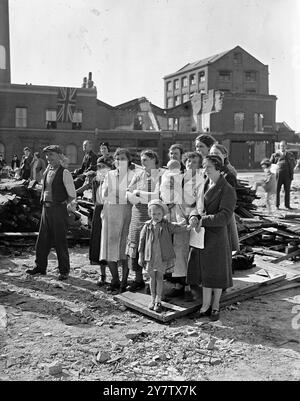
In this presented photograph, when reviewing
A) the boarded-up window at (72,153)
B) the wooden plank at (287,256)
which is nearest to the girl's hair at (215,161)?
the wooden plank at (287,256)

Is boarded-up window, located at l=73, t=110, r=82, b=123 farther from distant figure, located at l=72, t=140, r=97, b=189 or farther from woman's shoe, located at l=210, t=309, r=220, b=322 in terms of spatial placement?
woman's shoe, located at l=210, t=309, r=220, b=322

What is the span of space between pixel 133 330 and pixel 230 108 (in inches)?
1771

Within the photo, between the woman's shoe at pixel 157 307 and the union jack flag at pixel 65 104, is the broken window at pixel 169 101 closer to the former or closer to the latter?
the union jack flag at pixel 65 104

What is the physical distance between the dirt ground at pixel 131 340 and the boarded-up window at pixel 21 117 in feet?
122

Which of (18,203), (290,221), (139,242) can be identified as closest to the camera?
(139,242)

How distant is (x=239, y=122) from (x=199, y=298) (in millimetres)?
44231

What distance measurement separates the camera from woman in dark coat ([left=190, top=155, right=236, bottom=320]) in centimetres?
505

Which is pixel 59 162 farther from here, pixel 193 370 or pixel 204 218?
pixel 193 370

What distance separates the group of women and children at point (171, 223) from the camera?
16.9 ft

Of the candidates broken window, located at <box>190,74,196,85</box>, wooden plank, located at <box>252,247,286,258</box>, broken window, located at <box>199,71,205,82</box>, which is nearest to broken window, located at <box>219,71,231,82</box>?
broken window, located at <box>199,71,205,82</box>

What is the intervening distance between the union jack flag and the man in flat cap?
3671cm

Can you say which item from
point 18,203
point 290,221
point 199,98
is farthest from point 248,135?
point 18,203

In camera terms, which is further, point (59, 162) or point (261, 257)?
point (261, 257)

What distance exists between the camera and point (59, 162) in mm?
6934
